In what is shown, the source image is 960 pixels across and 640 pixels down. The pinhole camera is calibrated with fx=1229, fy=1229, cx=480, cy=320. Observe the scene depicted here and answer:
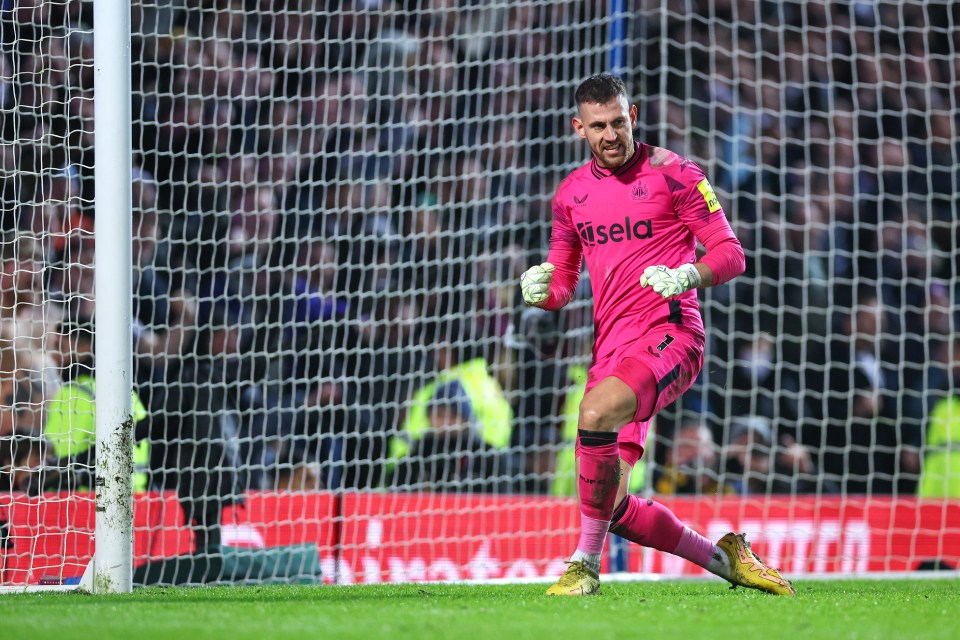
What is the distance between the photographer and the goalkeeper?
372 cm

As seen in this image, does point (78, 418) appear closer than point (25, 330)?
Yes

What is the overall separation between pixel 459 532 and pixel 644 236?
101 inches

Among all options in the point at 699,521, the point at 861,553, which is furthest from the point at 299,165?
the point at 861,553

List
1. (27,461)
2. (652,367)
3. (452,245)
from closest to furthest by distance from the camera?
1. (652,367)
2. (27,461)
3. (452,245)

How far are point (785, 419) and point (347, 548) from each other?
10.8 feet

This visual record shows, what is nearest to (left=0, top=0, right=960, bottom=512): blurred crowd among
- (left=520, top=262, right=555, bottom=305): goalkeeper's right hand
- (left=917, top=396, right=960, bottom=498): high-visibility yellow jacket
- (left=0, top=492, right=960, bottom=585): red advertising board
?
(left=917, top=396, right=960, bottom=498): high-visibility yellow jacket

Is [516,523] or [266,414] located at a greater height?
[266,414]

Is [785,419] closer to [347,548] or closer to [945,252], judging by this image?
[945,252]

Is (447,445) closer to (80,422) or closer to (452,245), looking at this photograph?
(452,245)

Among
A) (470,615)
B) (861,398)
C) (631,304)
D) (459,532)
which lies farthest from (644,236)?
(861,398)

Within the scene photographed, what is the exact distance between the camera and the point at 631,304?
153 inches

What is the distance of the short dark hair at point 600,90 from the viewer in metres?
3.88

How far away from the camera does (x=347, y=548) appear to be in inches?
230

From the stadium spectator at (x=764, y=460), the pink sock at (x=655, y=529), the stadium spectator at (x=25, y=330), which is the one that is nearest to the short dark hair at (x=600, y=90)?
the pink sock at (x=655, y=529)
